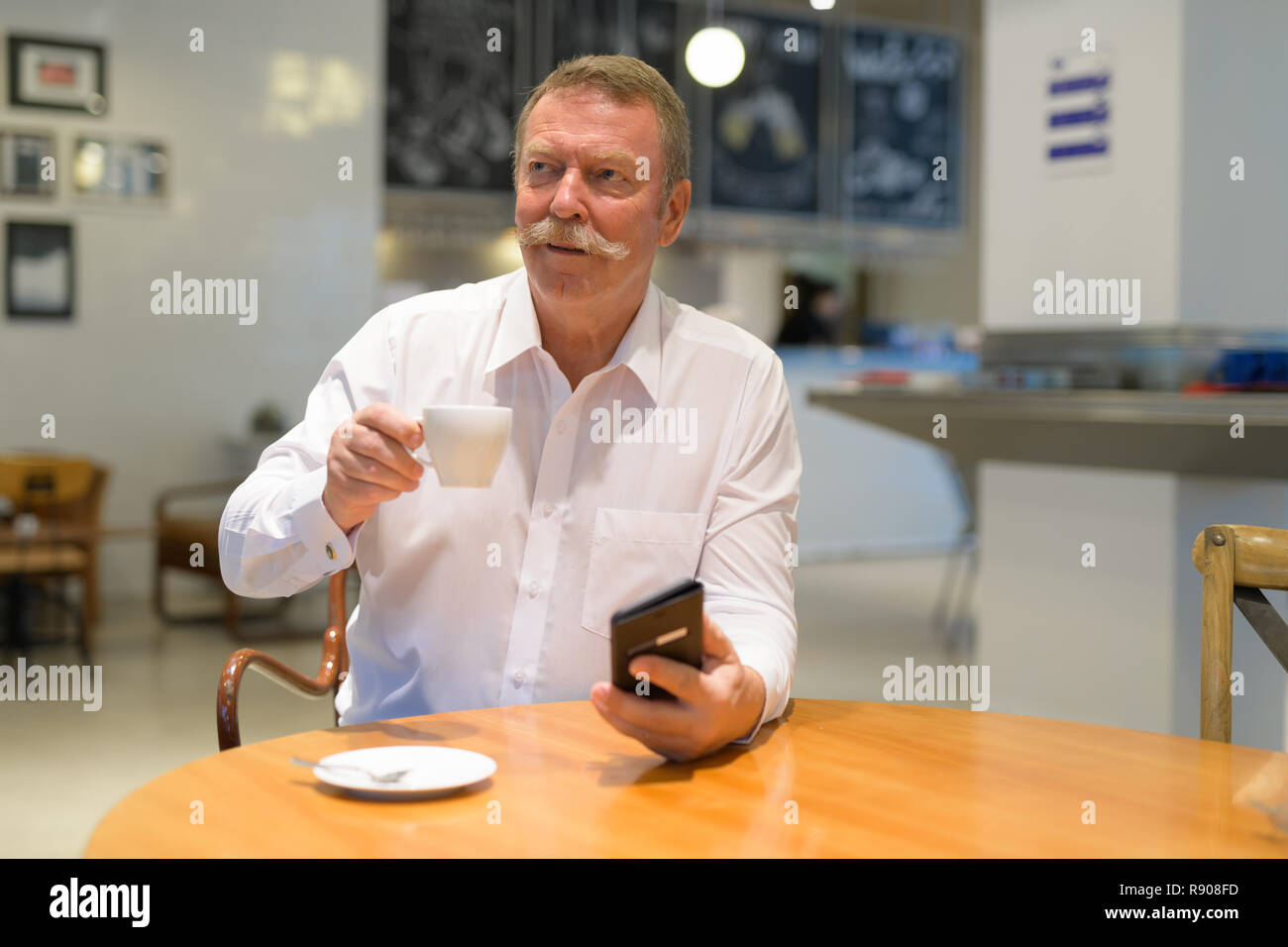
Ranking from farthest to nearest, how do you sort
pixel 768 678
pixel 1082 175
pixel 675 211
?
pixel 1082 175
pixel 675 211
pixel 768 678

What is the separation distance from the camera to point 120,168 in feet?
21.1

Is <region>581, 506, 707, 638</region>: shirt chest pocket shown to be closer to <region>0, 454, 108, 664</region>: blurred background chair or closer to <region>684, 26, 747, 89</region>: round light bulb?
<region>684, 26, 747, 89</region>: round light bulb

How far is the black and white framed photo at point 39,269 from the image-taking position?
624 cm

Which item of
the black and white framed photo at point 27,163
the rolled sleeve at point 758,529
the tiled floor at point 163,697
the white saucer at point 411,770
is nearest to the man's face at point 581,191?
the rolled sleeve at point 758,529

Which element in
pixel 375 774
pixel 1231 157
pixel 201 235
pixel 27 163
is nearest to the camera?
pixel 375 774

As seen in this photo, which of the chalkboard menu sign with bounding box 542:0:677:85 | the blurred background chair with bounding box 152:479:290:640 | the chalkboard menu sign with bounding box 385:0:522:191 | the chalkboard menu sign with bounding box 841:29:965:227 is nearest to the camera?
the blurred background chair with bounding box 152:479:290:640

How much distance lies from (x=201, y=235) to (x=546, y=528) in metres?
5.53

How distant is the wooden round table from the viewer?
1.03 meters

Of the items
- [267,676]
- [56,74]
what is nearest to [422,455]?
[267,676]

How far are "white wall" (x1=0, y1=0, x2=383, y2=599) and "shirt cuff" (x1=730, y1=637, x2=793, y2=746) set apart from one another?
573cm

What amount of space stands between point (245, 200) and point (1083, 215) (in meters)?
4.52

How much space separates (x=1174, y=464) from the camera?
3469 millimetres

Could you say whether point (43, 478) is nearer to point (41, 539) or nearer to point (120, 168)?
point (41, 539)

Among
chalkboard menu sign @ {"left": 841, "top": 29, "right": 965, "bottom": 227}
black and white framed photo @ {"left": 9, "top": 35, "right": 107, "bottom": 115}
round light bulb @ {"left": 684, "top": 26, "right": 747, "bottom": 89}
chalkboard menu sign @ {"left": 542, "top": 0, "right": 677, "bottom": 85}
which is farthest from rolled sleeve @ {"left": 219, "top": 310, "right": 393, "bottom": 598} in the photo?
chalkboard menu sign @ {"left": 841, "top": 29, "right": 965, "bottom": 227}
